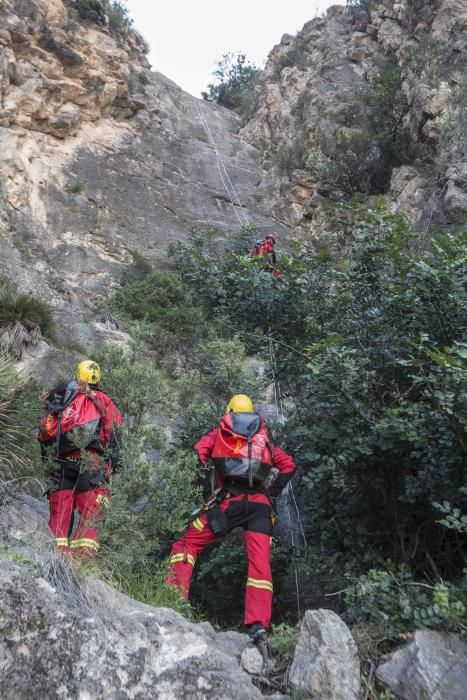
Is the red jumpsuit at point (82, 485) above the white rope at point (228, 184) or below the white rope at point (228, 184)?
below

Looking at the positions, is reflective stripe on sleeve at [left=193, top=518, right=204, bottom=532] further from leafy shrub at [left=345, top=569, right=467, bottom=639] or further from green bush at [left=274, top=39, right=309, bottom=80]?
green bush at [left=274, top=39, right=309, bottom=80]

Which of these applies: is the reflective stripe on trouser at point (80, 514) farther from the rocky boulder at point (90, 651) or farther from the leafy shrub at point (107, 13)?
the leafy shrub at point (107, 13)

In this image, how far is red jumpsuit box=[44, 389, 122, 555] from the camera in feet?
14.8

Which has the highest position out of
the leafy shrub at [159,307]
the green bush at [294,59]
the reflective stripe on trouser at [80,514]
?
the green bush at [294,59]

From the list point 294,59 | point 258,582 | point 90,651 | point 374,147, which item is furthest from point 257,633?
point 294,59

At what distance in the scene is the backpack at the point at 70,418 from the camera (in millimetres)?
4730

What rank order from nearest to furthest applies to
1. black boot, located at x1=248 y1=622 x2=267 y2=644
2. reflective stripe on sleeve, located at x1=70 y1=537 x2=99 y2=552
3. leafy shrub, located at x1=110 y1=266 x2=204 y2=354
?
black boot, located at x1=248 y1=622 x2=267 y2=644
reflective stripe on sleeve, located at x1=70 y1=537 x2=99 y2=552
leafy shrub, located at x1=110 y1=266 x2=204 y2=354

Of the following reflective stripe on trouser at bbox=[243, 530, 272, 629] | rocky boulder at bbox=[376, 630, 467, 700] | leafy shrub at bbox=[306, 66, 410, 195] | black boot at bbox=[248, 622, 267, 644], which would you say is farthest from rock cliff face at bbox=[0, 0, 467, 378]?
rocky boulder at bbox=[376, 630, 467, 700]

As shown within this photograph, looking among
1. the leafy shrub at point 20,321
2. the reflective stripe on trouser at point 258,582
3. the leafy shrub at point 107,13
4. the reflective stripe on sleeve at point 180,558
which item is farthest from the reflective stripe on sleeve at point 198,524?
the leafy shrub at point 107,13

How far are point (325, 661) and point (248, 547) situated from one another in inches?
57.8

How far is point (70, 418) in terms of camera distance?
4.76 metres

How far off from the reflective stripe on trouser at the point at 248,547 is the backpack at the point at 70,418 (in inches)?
42.6

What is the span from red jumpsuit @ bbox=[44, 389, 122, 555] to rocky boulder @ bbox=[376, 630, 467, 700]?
7.56 ft

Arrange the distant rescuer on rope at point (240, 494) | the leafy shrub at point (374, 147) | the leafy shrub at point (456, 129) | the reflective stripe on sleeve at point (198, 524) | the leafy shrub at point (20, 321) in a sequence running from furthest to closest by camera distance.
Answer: the leafy shrub at point (374, 147) < the leafy shrub at point (456, 129) < the leafy shrub at point (20, 321) < the reflective stripe on sleeve at point (198, 524) < the distant rescuer on rope at point (240, 494)
